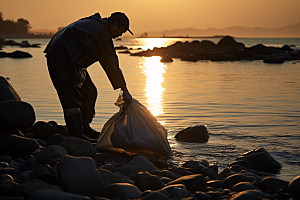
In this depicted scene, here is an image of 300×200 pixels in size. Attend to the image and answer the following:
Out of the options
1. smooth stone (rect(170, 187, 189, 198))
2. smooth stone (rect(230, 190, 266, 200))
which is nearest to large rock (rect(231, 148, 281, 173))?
smooth stone (rect(230, 190, 266, 200))

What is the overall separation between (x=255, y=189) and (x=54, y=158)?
7.81 feet

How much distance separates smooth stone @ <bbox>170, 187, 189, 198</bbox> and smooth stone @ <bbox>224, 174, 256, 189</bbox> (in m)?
0.60

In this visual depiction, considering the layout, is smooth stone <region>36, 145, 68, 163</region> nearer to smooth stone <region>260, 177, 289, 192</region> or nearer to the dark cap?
the dark cap

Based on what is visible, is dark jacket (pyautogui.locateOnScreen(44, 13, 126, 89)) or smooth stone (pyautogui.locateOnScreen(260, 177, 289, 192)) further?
dark jacket (pyautogui.locateOnScreen(44, 13, 126, 89))

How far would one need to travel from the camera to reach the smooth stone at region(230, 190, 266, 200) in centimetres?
335

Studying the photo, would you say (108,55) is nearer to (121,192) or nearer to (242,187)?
(121,192)

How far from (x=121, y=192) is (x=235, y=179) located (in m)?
1.36

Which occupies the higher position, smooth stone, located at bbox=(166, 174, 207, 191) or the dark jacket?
the dark jacket

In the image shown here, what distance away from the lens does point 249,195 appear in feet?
11.1

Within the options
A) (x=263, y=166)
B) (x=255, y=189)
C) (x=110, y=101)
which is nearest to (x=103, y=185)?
(x=255, y=189)

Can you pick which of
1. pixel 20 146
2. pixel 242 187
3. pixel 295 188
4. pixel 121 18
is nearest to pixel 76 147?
pixel 20 146

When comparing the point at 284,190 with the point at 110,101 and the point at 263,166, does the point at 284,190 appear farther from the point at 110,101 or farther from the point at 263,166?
the point at 110,101

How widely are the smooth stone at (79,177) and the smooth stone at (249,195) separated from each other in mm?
1344

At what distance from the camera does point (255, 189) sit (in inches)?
140
